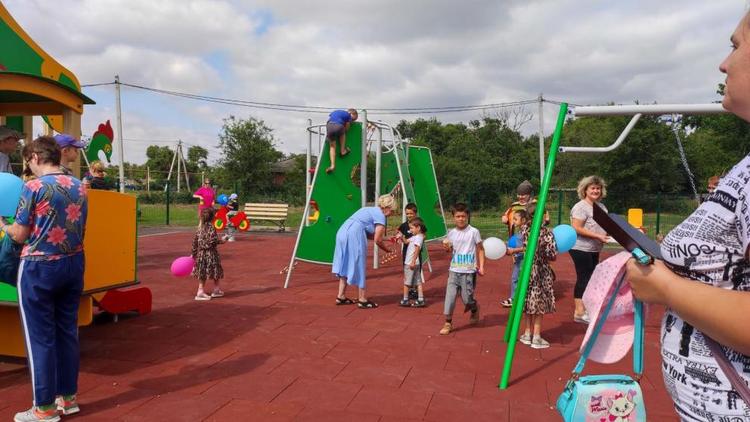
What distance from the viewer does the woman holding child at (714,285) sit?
3.51 feet

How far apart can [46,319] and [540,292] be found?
13.0 ft

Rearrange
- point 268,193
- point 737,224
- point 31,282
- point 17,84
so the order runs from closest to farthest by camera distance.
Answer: point 737,224
point 31,282
point 17,84
point 268,193

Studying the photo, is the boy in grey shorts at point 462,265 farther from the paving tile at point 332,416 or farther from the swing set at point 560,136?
the paving tile at point 332,416

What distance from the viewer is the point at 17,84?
14.1 feet

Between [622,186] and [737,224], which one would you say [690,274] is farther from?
[622,186]

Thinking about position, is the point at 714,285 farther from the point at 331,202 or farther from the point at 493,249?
the point at 331,202

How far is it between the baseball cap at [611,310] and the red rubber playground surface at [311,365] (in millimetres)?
1818

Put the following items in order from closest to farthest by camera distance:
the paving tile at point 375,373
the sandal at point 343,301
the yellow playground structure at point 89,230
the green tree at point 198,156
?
1. the paving tile at point 375,373
2. the yellow playground structure at point 89,230
3. the sandal at point 343,301
4. the green tree at point 198,156

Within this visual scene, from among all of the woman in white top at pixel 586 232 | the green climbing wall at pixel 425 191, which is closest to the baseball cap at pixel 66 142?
the woman in white top at pixel 586 232

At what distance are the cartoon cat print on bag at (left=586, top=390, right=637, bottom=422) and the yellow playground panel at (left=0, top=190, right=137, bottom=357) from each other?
3.97 m

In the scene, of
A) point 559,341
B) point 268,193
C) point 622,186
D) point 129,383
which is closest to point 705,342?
point 129,383

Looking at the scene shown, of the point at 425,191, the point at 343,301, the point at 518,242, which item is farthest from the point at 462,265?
the point at 425,191

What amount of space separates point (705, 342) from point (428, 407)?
8.40ft

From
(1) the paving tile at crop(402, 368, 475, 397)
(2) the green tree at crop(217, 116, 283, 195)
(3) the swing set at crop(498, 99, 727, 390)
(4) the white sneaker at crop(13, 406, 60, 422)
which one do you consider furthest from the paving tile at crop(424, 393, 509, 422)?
(2) the green tree at crop(217, 116, 283, 195)
